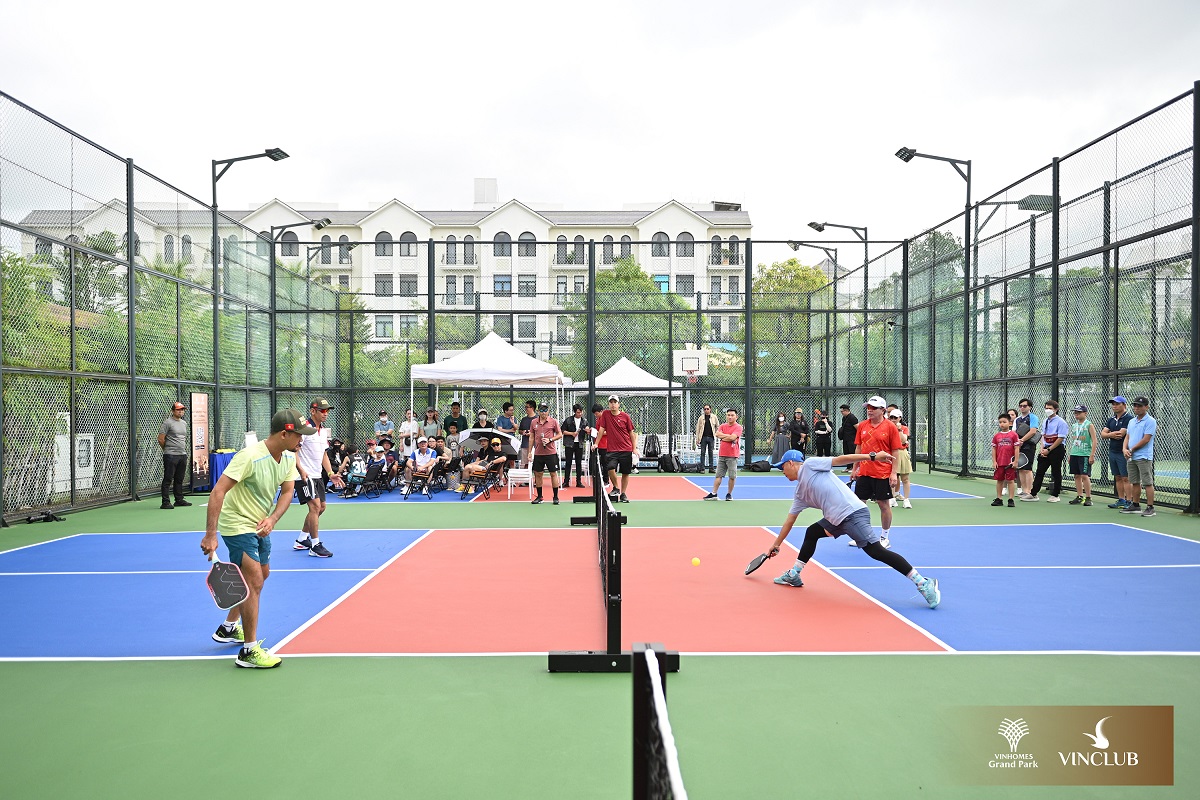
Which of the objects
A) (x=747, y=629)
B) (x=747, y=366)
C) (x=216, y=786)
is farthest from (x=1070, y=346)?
(x=216, y=786)

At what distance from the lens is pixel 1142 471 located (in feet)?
40.3

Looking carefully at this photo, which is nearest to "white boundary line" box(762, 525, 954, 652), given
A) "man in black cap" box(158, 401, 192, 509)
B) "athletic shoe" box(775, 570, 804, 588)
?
"athletic shoe" box(775, 570, 804, 588)

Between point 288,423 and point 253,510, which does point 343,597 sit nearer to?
point 253,510

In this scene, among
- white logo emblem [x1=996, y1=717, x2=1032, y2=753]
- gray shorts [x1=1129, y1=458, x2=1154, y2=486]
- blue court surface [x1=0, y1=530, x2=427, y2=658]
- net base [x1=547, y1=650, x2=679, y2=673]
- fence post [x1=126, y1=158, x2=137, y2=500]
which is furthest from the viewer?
fence post [x1=126, y1=158, x2=137, y2=500]

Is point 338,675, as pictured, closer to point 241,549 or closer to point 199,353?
point 241,549

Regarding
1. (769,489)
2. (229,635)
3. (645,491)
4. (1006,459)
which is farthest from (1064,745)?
(769,489)

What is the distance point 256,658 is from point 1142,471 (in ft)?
40.6

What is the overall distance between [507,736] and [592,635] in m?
1.82

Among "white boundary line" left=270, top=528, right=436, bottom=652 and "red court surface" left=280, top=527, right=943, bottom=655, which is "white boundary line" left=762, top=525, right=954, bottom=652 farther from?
"white boundary line" left=270, top=528, right=436, bottom=652

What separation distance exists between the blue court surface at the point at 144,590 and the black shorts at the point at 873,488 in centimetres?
530

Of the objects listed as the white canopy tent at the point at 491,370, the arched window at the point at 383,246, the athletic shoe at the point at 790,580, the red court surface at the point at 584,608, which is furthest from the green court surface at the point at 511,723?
the arched window at the point at 383,246

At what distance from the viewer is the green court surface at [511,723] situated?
3.64 meters

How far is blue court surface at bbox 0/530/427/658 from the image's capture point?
5.85 meters

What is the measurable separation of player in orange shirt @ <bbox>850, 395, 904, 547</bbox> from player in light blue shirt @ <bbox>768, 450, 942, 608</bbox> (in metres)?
1.63
